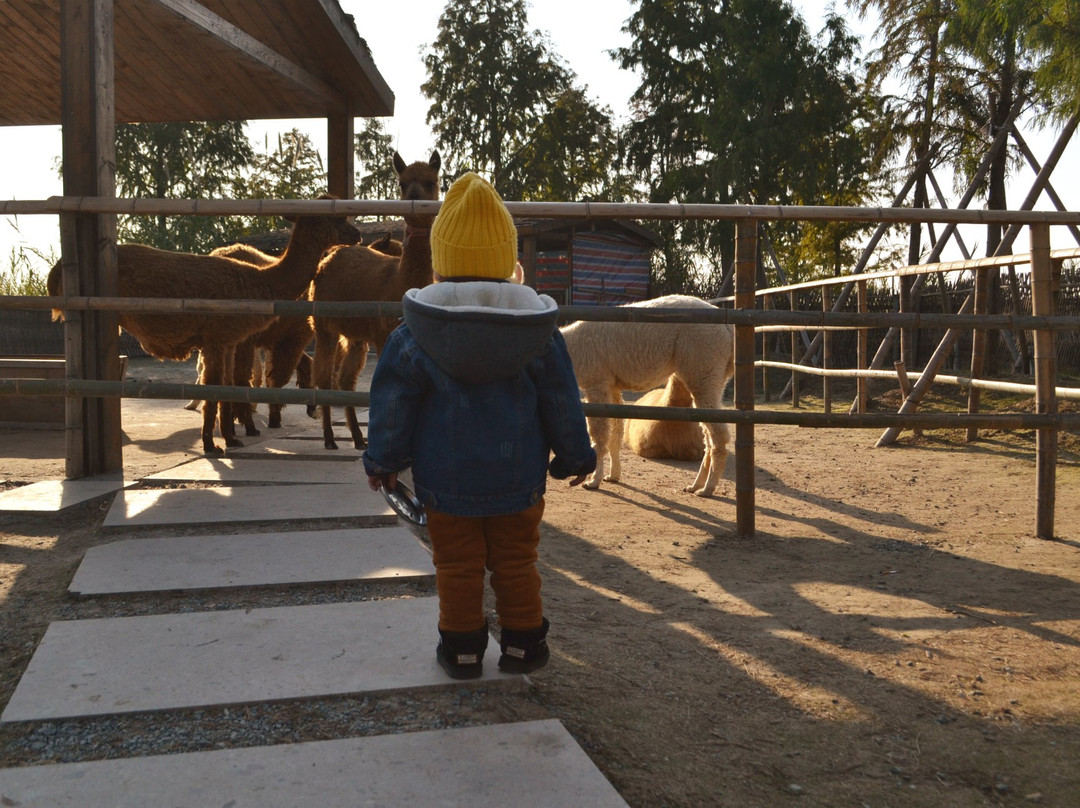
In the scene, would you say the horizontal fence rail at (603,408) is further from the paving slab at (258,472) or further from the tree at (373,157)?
the tree at (373,157)

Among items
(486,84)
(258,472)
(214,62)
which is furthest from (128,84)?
(486,84)

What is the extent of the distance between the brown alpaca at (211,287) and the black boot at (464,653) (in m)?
3.79

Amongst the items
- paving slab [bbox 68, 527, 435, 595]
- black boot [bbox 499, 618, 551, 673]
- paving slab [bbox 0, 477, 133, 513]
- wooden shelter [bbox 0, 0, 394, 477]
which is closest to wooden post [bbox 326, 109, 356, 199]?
wooden shelter [bbox 0, 0, 394, 477]

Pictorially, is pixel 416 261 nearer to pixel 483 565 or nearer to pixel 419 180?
pixel 419 180

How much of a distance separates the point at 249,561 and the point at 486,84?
32.9 m

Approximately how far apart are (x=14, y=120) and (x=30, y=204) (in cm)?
601

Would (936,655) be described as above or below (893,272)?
below

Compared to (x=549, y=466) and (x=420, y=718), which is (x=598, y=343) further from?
(x=420, y=718)

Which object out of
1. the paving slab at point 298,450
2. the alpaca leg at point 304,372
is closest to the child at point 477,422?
the paving slab at point 298,450

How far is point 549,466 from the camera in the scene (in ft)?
7.88

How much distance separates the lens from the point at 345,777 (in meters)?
1.76

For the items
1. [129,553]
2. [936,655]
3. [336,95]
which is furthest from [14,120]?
[936,655]

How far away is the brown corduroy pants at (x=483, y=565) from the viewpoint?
7.39 feet

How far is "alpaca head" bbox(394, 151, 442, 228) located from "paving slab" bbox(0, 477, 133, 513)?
2403mm
